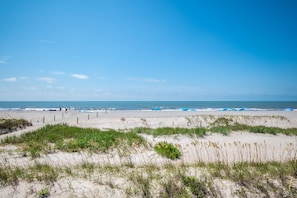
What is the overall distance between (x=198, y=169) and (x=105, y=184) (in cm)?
295

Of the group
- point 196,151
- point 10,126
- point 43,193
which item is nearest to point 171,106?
point 10,126

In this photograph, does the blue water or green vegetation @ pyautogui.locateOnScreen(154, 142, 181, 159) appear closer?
green vegetation @ pyautogui.locateOnScreen(154, 142, 181, 159)

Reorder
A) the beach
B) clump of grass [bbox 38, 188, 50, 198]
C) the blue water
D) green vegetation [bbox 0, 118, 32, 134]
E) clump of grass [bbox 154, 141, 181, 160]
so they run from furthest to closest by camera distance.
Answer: the blue water < green vegetation [bbox 0, 118, 32, 134] < clump of grass [bbox 154, 141, 181, 160] < the beach < clump of grass [bbox 38, 188, 50, 198]

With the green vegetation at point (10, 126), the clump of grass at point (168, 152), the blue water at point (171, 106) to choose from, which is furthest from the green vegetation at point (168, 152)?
the blue water at point (171, 106)

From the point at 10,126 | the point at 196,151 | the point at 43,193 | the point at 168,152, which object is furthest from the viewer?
the point at 10,126

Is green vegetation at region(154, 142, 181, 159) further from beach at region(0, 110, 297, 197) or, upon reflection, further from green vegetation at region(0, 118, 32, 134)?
green vegetation at region(0, 118, 32, 134)

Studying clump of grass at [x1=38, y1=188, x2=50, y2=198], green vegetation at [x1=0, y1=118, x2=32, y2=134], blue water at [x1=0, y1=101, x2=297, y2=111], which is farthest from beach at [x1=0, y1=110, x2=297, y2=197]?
blue water at [x1=0, y1=101, x2=297, y2=111]

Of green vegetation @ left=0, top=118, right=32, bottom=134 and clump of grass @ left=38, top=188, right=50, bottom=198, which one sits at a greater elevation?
clump of grass @ left=38, top=188, right=50, bottom=198

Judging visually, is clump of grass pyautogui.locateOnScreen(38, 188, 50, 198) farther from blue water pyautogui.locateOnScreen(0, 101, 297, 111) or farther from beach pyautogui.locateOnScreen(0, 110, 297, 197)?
blue water pyautogui.locateOnScreen(0, 101, 297, 111)

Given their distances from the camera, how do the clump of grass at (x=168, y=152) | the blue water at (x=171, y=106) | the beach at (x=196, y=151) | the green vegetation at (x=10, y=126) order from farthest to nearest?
1. the blue water at (x=171, y=106)
2. the green vegetation at (x=10, y=126)
3. the clump of grass at (x=168, y=152)
4. the beach at (x=196, y=151)

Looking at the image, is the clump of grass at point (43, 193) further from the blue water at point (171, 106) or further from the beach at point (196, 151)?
the blue water at point (171, 106)

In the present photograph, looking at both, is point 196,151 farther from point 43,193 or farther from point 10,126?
point 10,126

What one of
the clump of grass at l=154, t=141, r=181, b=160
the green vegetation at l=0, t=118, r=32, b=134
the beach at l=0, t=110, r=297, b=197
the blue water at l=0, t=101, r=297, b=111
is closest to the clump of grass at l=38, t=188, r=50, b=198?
the beach at l=0, t=110, r=297, b=197

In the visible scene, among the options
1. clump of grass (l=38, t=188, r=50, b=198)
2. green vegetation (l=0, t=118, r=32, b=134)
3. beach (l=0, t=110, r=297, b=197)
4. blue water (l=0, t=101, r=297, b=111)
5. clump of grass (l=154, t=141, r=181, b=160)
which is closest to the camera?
clump of grass (l=38, t=188, r=50, b=198)
